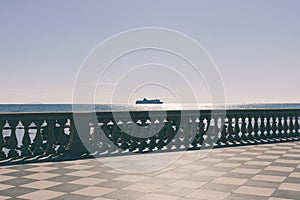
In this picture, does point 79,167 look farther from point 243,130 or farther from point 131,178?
point 243,130

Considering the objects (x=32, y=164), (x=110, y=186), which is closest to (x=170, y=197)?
(x=110, y=186)

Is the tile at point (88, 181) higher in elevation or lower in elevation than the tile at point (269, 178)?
higher

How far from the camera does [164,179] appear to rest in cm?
573

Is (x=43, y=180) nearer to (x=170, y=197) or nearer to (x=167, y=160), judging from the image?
(x=170, y=197)

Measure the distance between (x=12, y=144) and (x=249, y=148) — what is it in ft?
22.0

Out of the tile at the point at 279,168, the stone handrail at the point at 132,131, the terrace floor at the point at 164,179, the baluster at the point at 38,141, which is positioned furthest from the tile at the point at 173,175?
the baluster at the point at 38,141

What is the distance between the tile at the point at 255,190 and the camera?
4.79 m

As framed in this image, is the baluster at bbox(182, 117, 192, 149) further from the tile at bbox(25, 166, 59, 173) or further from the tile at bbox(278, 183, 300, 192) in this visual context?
the tile at bbox(278, 183, 300, 192)

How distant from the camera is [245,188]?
5.08 metres

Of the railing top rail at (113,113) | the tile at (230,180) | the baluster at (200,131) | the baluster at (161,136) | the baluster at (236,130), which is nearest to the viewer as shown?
the tile at (230,180)

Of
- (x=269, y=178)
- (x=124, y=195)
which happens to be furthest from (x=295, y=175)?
(x=124, y=195)

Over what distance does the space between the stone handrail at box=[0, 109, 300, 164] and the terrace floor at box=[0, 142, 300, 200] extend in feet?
3.59

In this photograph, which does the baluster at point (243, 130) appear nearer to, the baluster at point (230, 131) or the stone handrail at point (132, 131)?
the stone handrail at point (132, 131)

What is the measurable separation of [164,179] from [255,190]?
1553 mm
